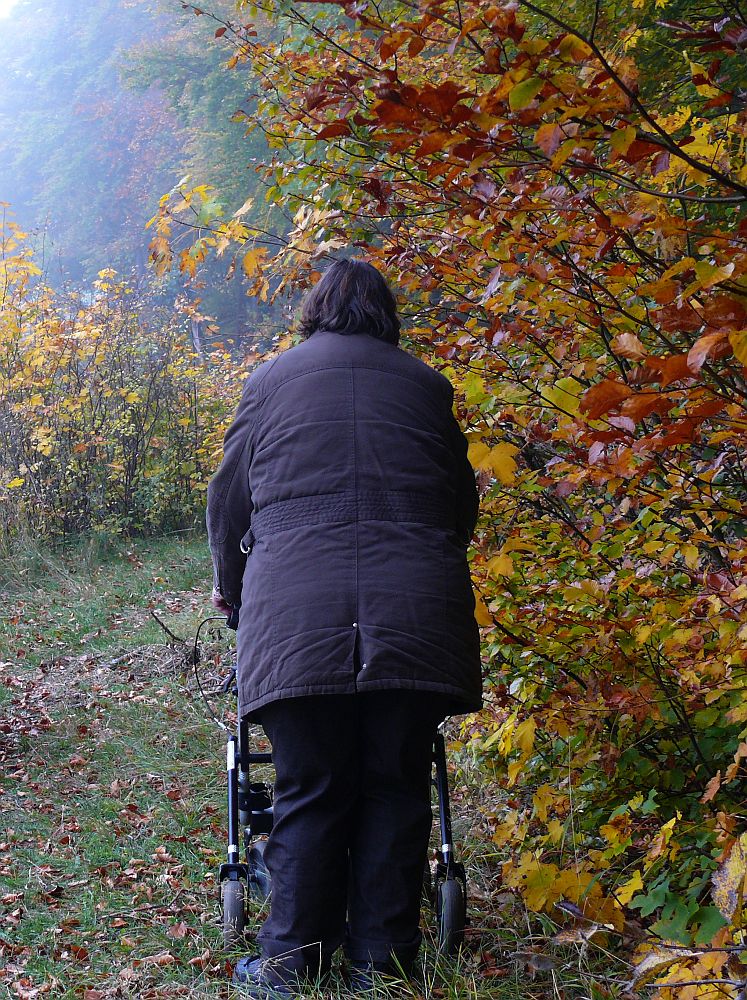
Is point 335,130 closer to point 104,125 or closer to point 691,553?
point 691,553

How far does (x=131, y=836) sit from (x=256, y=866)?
119 cm

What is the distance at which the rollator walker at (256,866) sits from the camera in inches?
118

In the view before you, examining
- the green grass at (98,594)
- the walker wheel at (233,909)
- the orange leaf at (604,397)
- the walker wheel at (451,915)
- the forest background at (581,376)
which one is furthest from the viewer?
the green grass at (98,594)

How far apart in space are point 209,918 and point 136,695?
116 inches

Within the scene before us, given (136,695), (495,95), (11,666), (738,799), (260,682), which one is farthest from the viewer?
(11,666)

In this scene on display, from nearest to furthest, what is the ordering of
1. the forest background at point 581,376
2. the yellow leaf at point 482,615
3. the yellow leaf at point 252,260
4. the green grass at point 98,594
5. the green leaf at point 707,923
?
the forest background at point 581,376
the green leaf at point 707,923
the yellow leaf at point 482,615
the yellow leaf at point 252,260
the green grass at point 98,594

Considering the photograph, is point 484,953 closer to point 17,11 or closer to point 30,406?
point 30,406

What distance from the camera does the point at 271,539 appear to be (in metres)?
2.66

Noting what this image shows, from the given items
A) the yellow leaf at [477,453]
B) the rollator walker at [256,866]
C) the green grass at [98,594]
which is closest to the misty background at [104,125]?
the green grass at [98,594]

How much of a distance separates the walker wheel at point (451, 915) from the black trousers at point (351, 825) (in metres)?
0.22

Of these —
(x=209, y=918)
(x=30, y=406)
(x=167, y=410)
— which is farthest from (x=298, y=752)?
(x=167, y=410)

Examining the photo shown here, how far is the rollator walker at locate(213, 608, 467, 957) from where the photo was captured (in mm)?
3008

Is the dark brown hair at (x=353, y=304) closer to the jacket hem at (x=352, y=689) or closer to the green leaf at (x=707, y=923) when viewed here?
the jacket hem at (x=352, y=689)

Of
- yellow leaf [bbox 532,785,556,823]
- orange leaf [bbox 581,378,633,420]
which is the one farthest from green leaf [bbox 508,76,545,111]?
yellow leaf [bbox 532,785,556,823]
